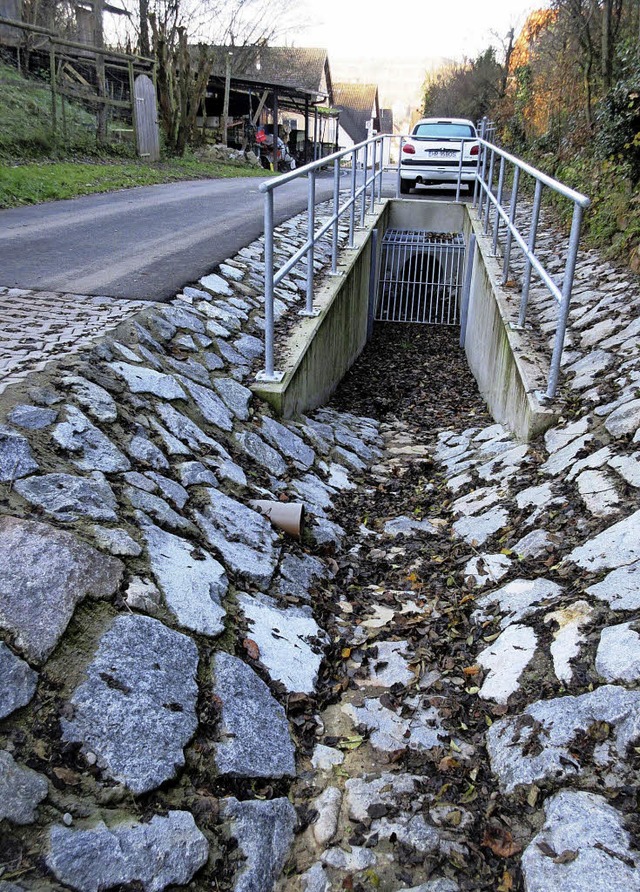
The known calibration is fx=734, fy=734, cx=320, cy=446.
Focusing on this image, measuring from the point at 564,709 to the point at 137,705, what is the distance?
134 centimetres

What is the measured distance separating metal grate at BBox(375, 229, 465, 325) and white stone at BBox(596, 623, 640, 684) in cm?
897

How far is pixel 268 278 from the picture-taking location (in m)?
4.38

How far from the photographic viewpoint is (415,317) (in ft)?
38.7

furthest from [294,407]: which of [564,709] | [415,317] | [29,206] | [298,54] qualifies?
[298,54]

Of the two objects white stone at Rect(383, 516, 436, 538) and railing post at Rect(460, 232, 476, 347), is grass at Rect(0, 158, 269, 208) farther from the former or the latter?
white stone at Rect(383, 516, 436, 538)

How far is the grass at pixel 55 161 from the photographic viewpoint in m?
9.98

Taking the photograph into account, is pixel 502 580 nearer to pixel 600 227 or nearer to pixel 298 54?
pixel 600 227

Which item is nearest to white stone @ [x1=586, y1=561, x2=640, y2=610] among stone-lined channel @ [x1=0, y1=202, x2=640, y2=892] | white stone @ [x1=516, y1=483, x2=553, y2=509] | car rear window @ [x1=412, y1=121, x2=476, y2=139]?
stone-lined channel @ [x1=0, y1=202, x2=640, y2=892]

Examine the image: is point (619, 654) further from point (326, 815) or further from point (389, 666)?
point (326, 815)

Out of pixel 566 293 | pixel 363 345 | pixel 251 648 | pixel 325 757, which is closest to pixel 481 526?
pixel 566 293

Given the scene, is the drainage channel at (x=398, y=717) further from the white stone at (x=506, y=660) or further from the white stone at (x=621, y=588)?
the white stone at (x=621, y=588)

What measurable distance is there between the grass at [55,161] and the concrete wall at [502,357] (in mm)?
5653

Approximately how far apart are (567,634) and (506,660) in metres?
0.25

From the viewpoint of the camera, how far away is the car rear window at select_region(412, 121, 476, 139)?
1501cm
